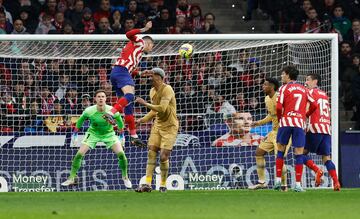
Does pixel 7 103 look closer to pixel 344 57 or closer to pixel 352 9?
pixel 344 57

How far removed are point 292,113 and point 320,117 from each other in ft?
4.02

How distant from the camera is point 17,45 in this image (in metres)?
22.6

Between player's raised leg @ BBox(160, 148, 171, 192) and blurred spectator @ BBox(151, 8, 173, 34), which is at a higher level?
blurred spectator @ BBox(151, 8, 173, 34)

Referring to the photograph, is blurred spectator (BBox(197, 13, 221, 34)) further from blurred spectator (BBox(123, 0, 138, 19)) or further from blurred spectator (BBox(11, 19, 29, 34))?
blurred spectator (BBox(11, 19, 29, 34))

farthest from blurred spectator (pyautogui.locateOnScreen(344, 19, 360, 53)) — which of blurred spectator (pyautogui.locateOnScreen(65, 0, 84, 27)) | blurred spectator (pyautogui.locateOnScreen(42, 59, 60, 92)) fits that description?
blurred spectator (pyautogui.locateOnScreen(42, 59, 60, 92))

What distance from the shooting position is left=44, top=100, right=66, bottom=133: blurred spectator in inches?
889

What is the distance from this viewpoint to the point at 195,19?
27828mm

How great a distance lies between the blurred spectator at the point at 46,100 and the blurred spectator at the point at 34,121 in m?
0.13

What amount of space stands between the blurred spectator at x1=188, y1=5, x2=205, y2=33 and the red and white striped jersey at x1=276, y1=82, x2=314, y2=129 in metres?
8.86

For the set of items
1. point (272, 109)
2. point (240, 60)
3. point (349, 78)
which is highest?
point (240, 60)

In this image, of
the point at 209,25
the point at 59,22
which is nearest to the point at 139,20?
the point at 209,25

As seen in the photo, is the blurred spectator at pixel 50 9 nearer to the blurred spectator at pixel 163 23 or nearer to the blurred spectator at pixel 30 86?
the blurred spectator at pixel 163 23

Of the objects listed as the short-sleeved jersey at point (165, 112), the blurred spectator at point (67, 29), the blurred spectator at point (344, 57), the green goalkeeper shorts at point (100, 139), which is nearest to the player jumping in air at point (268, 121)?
the short-sleeved jersey at point (165, 112)

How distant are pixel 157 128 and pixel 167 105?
0.67 m
